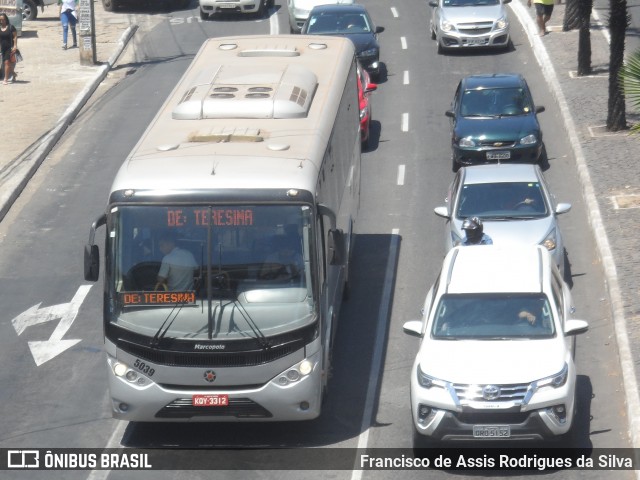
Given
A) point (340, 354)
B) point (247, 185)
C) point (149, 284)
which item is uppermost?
point (247, 185)

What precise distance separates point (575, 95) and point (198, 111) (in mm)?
16009

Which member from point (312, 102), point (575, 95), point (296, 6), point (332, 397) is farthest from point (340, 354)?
point (296, 6)

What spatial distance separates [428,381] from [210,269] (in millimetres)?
2657

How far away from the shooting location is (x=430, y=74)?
33.7 metres

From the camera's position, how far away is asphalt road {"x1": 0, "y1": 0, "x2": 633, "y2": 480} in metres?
14.8

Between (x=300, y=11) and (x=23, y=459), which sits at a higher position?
(x=300, y=11)

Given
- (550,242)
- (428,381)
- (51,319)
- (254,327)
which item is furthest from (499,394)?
(51,319)

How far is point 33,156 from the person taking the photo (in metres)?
26.9

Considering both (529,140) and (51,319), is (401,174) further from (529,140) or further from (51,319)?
(51,319)

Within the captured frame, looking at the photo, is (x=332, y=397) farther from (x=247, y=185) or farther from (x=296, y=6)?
(x=296, y=6)

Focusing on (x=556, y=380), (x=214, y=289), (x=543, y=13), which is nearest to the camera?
(x=556, y=380)

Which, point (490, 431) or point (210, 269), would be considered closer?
point (490, 431)

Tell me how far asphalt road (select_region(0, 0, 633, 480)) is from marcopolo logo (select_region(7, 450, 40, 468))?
22cm

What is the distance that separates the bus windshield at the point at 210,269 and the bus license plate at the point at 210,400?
68cm
